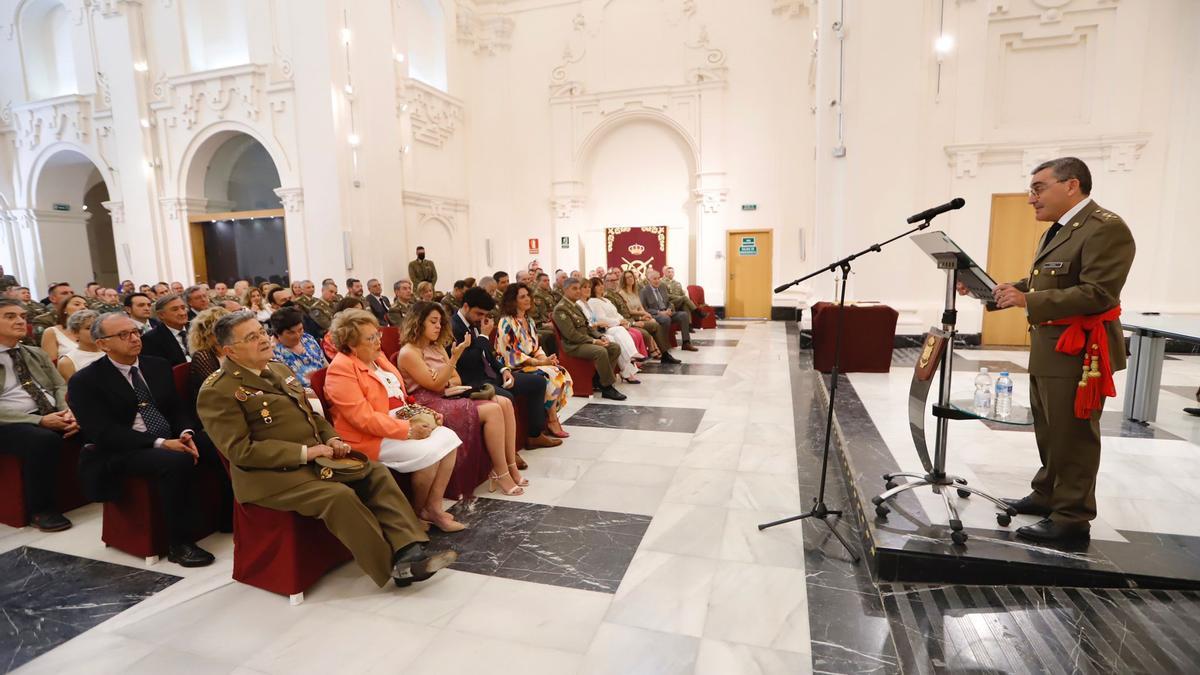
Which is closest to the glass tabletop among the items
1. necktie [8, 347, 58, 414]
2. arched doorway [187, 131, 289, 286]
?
necktie [8, 347, 58, 414]

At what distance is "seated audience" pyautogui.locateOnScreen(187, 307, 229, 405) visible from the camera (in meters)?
3.08

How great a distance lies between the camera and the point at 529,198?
13.2m

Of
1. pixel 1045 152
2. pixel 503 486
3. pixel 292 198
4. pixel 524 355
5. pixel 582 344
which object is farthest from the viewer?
pixel 292 198

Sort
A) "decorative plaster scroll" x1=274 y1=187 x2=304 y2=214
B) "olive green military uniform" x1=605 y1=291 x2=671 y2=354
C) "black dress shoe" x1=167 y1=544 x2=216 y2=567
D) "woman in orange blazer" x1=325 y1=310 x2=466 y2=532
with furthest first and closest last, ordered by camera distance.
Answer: "decorative plaster scroll" x1=274 y1=187 x2=304 y2=214
"olive green military uniform" x1=605 y1=291 x2=671 y2=354
"woman in orange blazer" x1=325 y1=310 x2=466 y2=532
"black dress shoe" x1=167 y1=544 x2=216 y2=567

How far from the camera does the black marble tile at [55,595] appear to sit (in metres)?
2.26

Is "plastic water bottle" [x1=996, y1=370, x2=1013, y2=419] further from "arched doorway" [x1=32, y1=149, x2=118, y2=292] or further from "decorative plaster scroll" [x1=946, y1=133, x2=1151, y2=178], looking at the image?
"arched doorway" [x1=32, y1=149, x2=118, y2=292]

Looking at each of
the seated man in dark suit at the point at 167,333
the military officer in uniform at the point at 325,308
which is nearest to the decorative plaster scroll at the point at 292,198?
the military officer in uniform at the point at 325,308

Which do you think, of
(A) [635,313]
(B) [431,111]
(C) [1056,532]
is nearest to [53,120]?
(B) [431,111]

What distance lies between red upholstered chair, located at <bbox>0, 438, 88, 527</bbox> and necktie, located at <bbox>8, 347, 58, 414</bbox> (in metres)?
0.24

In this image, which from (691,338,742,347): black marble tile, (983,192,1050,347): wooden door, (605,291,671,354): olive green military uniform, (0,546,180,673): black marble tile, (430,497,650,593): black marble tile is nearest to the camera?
(0,546,180,673): black marble tile

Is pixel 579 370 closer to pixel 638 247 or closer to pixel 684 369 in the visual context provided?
pixel 684 369

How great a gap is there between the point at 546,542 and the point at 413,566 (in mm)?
711

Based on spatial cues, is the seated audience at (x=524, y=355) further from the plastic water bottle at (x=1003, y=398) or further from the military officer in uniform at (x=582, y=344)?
the plastic water bottle at (x=1003, y=398)

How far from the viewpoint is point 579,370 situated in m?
5.84
